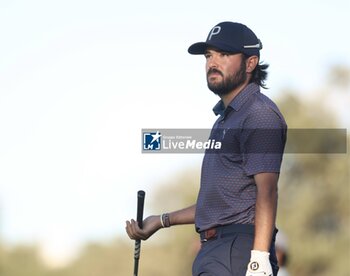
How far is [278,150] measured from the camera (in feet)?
29.6

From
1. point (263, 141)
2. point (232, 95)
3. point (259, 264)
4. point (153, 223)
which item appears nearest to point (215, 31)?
point (232, 95)

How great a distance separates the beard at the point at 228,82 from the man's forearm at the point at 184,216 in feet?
3.65

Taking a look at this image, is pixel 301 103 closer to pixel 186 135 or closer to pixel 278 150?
pixel 186 135

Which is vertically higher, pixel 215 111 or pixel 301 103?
pixel 215 111

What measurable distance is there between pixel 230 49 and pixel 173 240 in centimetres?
4100

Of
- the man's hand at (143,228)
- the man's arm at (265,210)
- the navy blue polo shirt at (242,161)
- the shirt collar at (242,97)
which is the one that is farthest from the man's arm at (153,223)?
the man's arm at (265,210)

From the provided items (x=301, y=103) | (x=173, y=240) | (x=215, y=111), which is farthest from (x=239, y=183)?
(x=301, y=103)

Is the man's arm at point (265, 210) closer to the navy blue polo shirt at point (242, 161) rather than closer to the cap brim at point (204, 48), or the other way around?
the navy blue polo shirt at point (242, 161)

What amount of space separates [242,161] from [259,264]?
33.5 inches

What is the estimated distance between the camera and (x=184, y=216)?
10195mm

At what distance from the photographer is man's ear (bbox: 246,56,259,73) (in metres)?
9.63

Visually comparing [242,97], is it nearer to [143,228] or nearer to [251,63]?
[251,63]

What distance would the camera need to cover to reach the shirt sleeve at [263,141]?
8922 millimetres

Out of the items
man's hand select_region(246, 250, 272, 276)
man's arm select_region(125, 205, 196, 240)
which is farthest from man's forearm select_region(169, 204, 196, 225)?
man's hand select_region(246, 250, 272, 276)
